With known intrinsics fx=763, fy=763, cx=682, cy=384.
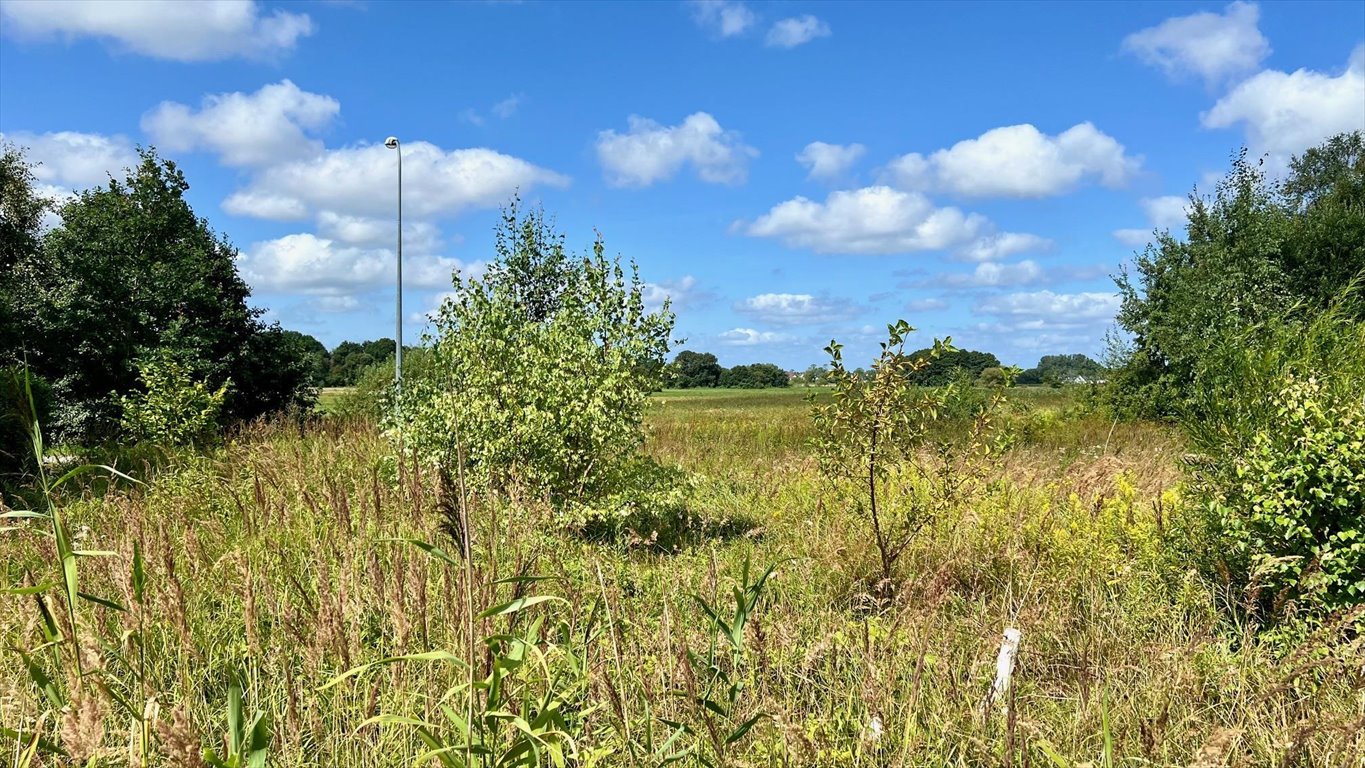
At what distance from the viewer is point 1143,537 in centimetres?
509

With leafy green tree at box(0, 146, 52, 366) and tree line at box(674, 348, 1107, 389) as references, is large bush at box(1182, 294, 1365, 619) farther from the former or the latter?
leafy green tree at box(0, 146, 52, 366)

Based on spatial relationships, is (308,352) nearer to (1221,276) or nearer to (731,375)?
(1221,276)

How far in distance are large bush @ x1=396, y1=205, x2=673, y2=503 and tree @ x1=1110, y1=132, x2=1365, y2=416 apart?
1188cm

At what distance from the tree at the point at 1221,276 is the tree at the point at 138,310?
804 inches

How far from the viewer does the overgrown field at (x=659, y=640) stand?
1887mm

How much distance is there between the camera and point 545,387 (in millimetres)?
6508

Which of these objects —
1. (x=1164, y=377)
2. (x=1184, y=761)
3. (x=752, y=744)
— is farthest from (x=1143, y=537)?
(x=1164, y=377)

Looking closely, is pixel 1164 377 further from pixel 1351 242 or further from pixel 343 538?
pixel 343 538

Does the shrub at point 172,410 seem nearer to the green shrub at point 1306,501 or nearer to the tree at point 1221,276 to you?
the green shrub at point 1306,501

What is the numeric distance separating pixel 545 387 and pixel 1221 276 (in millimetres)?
17406

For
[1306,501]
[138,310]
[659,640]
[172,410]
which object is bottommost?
[659,640]

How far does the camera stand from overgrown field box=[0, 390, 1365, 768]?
6.19 feet

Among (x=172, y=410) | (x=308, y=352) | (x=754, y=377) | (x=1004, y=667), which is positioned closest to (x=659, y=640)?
(x=1004, y=667)

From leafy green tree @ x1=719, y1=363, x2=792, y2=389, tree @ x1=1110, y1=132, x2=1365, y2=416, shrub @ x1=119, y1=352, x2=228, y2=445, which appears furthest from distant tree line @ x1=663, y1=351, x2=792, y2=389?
shrub @ x1=119, y1=352, x2=228, y2=445
